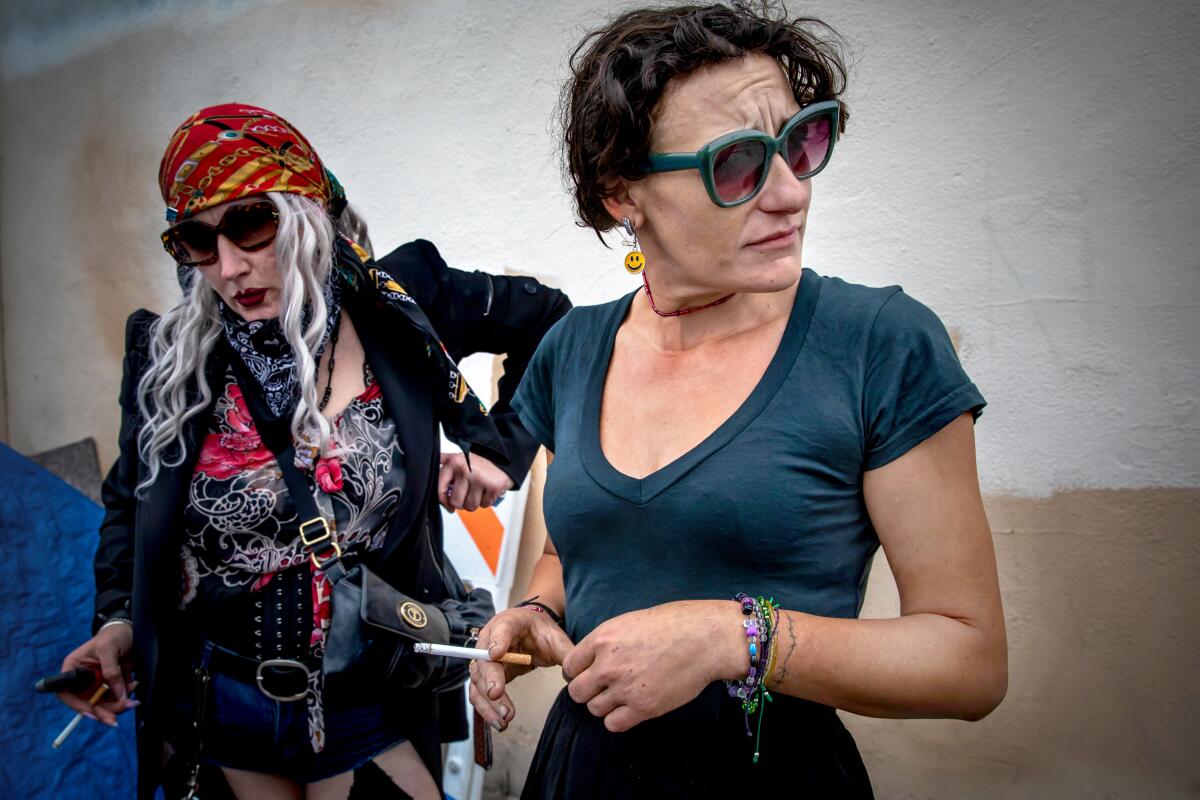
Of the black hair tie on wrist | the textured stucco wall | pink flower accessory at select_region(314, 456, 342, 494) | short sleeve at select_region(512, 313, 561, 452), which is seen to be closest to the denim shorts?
pink flower accessory at select_region(314, 456, 342, 494)

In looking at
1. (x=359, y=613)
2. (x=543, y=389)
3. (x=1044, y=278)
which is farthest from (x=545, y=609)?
(x=1044, y=278)

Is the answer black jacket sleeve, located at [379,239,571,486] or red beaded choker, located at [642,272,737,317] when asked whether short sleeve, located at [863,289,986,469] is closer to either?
red beaded choker, located at [642,272,737,317]

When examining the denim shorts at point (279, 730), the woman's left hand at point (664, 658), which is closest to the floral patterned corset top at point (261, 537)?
the denim shorts at point (279, 730)

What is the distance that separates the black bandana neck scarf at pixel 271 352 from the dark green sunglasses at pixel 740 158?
1013 millimetres

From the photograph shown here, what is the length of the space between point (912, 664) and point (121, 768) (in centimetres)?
278

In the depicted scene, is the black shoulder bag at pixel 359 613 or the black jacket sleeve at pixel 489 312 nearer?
the black shoulder bag at pixel 359 613

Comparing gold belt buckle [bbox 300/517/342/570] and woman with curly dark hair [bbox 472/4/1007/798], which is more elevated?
woman with curly dark hair [bbox 472/4/1007/798]

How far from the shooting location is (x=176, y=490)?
74.7 inches

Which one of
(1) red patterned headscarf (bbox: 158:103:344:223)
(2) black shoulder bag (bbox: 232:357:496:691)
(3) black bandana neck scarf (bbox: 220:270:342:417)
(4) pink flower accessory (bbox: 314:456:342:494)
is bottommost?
(2) black shoulder bag (bbox: 232:357:496:691)

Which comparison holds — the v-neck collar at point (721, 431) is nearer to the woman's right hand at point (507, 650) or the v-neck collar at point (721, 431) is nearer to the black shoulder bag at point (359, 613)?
the woman's right hand at point (507, 650)

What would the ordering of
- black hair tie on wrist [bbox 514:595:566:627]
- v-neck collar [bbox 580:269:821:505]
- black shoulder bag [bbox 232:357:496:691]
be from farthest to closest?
1. black shoulder bag [bbox 232:357:496:691]
2. black hair tie on wrist [bbox 514:595:566:627]
3. v-neck collar [bbox 580:269:821:505]

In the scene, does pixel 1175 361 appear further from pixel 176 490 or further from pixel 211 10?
pixel 211 10

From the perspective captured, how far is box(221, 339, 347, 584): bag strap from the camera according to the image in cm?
185

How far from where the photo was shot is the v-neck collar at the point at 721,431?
120 centimetres
